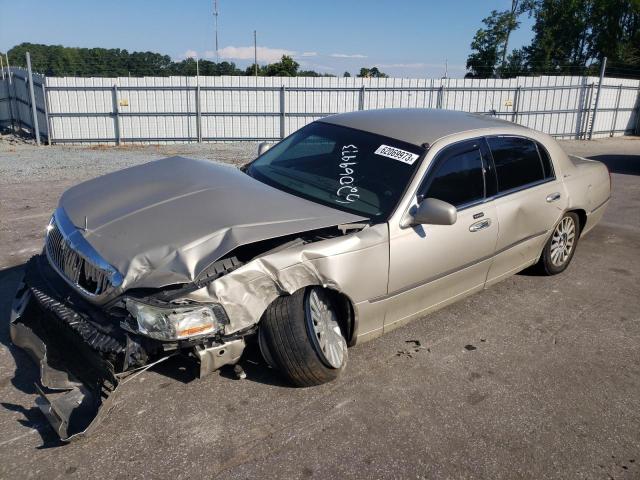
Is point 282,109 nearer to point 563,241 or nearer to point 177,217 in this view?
point 563,241

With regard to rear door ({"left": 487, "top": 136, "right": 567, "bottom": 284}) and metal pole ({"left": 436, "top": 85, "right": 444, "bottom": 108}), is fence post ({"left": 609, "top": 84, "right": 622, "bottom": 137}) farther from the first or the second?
rear door ({"left": 487, "top": 136, "right": 567, "bottom": 284})

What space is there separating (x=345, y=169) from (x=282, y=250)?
3.86ft

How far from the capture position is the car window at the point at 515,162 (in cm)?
446

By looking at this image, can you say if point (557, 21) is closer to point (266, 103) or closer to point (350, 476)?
point (266, 103)

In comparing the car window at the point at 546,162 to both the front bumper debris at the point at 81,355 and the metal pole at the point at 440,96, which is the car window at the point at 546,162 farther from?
the metal pole at the point at 440,96

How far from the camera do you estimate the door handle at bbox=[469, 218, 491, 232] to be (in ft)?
13.4

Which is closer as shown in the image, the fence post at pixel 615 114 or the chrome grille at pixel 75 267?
the chrome grille at pixel 75 267

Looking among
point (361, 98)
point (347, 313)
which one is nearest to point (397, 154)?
point (347, 313)

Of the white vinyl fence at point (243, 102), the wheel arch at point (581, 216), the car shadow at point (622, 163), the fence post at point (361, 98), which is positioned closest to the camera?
the wheel arch at point (581, 216)

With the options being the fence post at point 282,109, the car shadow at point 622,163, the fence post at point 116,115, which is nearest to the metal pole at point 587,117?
the car shadow at point 622,163

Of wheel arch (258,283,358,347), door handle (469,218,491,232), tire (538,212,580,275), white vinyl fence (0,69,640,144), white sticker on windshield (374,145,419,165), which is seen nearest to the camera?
wheel arch (258,283,358,347)

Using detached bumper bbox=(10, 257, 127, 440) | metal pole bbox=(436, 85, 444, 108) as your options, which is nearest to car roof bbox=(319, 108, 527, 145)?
detached bumper bbox=(10, 257, 127, 440)

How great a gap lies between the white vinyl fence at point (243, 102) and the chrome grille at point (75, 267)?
13647 mm

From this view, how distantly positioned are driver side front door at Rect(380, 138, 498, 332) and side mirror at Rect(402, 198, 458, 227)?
0.08m
